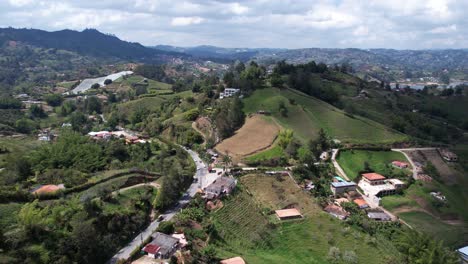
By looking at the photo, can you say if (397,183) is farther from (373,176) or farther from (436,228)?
(436,228)

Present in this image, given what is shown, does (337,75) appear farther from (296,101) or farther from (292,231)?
(292,231)

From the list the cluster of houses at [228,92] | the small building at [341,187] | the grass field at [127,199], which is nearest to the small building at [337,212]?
the small building at [341,187]

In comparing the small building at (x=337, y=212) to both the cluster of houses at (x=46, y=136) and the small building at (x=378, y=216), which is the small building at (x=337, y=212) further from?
the cluster of houses at (x=46, y=136)

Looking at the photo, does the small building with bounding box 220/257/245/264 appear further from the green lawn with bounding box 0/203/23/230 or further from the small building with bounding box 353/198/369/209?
the small building with bounding box 353/198/369/209

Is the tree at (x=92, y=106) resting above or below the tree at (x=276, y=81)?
below

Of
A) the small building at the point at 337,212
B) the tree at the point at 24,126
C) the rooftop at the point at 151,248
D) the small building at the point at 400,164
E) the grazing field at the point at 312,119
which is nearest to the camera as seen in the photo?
the rooftop at the point at 151,248

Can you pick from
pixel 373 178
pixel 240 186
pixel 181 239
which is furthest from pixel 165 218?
pixel 373 178
